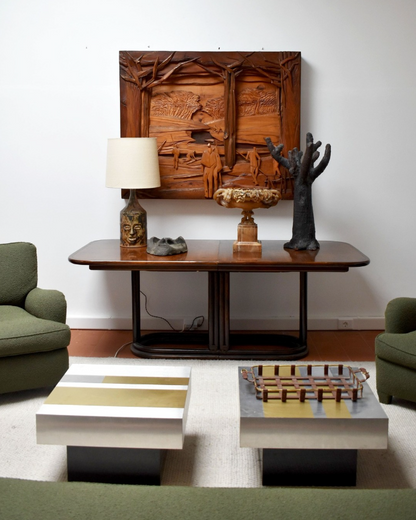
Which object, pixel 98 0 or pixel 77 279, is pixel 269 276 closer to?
pixel 77 279

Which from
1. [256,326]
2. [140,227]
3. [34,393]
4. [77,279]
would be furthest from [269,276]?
[34,393]

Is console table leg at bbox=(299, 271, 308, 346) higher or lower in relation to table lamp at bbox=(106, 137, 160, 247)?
lower

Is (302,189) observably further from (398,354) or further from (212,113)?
(398,354)

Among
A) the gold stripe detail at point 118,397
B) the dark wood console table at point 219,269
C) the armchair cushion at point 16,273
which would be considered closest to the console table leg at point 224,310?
the dark wood console table at point 219,269

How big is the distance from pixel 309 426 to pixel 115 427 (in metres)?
0.69

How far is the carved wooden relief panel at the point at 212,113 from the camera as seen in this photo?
3.88 m

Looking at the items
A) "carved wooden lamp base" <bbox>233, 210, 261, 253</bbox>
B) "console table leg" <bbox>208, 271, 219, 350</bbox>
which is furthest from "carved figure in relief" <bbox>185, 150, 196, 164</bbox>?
"console table leg" <bbox>208, 271, 219, 350</bbox>

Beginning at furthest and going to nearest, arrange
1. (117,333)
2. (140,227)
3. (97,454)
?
1. (117,333)
2. (140,227)
3. (97,454)

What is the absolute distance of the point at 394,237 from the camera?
4121mm

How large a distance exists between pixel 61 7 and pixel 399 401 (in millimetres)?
3125

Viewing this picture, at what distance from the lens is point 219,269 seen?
333 centimetres

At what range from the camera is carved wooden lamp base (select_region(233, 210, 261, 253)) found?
355 cm

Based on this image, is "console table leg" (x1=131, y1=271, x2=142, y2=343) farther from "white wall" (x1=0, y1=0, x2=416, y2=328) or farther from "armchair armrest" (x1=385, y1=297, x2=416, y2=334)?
"armchair armrest" (x1=385, y1=297, x2=416, y2=334)

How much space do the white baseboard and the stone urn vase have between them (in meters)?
0.82
